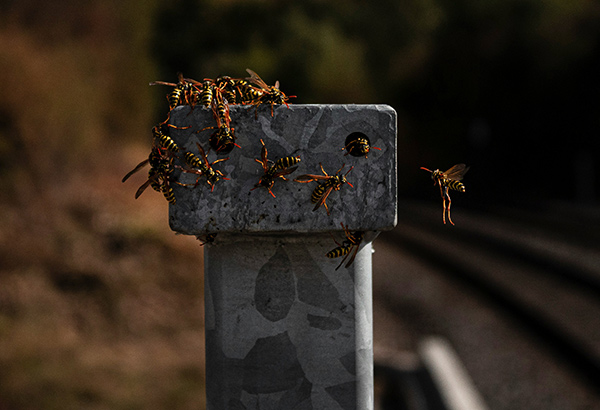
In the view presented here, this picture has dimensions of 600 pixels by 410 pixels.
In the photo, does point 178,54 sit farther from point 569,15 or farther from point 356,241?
point 356,241

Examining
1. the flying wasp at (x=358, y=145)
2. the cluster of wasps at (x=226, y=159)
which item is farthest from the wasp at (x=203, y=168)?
the flying wasp at (x=358, y=145)

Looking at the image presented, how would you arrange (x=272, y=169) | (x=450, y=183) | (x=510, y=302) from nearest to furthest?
(x=272, y=169), (x=450, y=183), (x=510, y=302)

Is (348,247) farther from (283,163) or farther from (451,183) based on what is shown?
(451,183)

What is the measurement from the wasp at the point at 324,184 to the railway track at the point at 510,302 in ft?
21.3

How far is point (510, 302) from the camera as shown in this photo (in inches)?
412

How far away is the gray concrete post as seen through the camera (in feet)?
3.90

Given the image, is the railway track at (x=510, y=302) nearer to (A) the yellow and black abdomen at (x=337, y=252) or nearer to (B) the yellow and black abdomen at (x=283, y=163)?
(A) the yellow and black abdomen at (x=337, y=252)

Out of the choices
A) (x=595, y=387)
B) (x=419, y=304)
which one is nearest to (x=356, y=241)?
(x=595, y=387)

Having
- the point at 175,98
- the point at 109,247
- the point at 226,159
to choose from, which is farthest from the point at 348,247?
the point at 109,247

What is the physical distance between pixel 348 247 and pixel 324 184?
152 millimetres

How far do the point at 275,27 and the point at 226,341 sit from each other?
153 feet

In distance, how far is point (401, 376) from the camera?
Result: 22.1ft

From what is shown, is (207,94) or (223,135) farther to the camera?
(207,94)

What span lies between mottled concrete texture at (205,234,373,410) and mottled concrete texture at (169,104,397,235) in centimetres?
7
